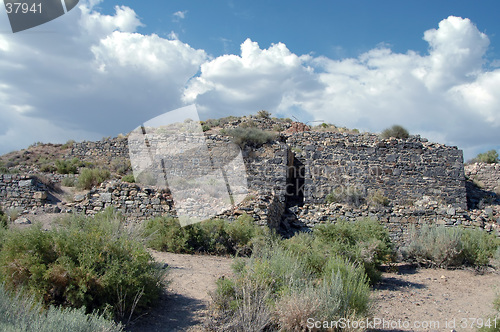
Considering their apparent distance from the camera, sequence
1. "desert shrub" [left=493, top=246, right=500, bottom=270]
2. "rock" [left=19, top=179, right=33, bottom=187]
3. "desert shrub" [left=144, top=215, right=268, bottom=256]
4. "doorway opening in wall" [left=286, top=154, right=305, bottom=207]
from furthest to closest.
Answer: "doorway opening in wall" [left=286, top=154, right=305, bottom=207], "rock" [left=19, top=179, right=33, bottom=187], "desert shrub" [left=144, top=215, right=268, bottom=256], "desert shrub" [left=493, top=246, right=500, bottom=270]

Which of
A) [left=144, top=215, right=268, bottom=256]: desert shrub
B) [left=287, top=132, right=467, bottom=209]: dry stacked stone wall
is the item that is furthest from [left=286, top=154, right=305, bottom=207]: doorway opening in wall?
[left=144, top=215, right=268, bottom=256]: desert shrub

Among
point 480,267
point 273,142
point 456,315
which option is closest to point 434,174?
point 273,142

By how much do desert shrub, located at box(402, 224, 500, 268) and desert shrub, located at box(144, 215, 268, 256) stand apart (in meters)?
3.95

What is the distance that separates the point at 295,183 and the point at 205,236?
29.7 feet

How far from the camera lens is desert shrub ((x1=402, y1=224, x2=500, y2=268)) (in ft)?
28.9

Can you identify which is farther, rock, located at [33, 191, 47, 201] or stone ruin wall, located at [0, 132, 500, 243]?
stone ruin wall, located at [0, 132, 500, 243]

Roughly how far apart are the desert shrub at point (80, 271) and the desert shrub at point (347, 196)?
12.5 metres

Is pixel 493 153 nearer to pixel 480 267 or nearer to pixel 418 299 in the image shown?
pixel 480 267

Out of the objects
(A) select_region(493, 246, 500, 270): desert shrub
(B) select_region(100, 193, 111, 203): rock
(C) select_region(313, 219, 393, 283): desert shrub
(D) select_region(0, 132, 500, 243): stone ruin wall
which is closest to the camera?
(C) select_region(313, 219, 393, 283): desert shrub

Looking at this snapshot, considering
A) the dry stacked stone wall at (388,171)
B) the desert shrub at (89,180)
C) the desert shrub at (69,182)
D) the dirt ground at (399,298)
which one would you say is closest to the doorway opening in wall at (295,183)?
the dry stacked stone wall at (388,171)

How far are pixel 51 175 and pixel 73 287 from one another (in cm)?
1897

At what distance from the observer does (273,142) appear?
18.4 metres

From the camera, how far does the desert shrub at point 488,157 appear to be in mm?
25395

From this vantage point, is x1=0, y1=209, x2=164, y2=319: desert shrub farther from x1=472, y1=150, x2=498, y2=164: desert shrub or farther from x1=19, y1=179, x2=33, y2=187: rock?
x1=472, y1=150, x2=498, y2=164: desert shrub
